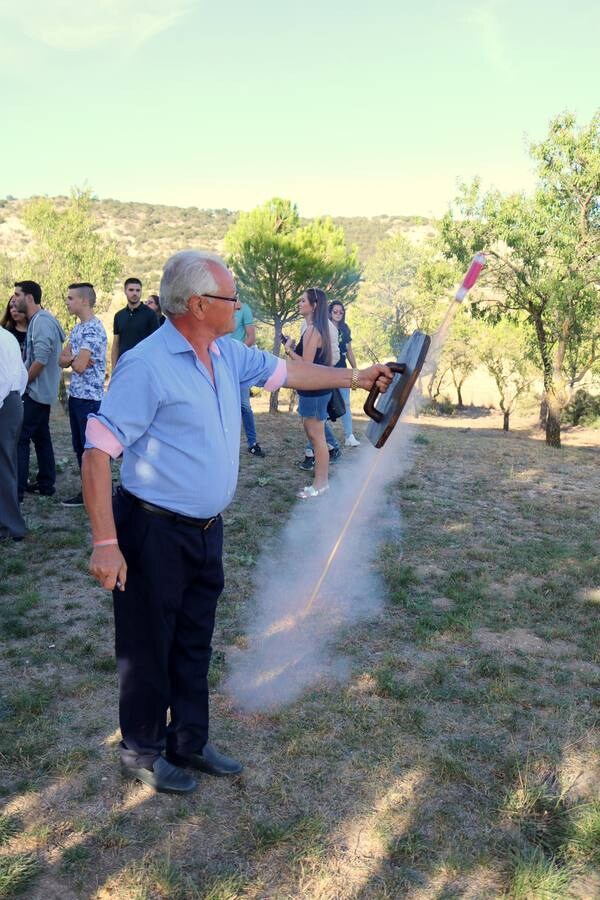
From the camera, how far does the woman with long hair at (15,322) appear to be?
678cm

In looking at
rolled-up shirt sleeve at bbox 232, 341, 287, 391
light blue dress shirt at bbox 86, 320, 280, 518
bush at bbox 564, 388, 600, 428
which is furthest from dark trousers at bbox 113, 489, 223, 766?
bush at bbox 564, 388, 600, 428

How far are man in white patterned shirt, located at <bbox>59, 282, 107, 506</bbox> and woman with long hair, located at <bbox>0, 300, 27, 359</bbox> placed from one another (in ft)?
2.19

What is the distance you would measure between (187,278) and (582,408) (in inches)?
1012

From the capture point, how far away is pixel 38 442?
712 centimetres

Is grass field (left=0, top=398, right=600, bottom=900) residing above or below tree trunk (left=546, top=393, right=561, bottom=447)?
below

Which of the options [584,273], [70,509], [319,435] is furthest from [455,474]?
[584,273]

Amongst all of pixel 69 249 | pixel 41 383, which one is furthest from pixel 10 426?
pixel 69 249

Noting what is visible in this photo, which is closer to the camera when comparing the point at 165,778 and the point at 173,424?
the point at 173,424

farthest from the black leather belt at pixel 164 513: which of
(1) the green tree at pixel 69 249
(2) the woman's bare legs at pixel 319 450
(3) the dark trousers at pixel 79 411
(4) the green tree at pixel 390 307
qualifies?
(4) the green tree at pixel 390 307

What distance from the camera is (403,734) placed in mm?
3301

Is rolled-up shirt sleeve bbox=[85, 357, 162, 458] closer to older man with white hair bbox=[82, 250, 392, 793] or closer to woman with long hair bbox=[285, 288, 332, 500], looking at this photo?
older man with white hair bbox=[82, 250, 392, 793]

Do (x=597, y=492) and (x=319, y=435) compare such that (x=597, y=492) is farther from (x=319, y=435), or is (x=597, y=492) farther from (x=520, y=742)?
(x=520, y=742)

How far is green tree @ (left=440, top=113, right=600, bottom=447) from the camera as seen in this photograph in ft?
42.4

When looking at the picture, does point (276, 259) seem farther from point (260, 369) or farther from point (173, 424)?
point (173, 424)
